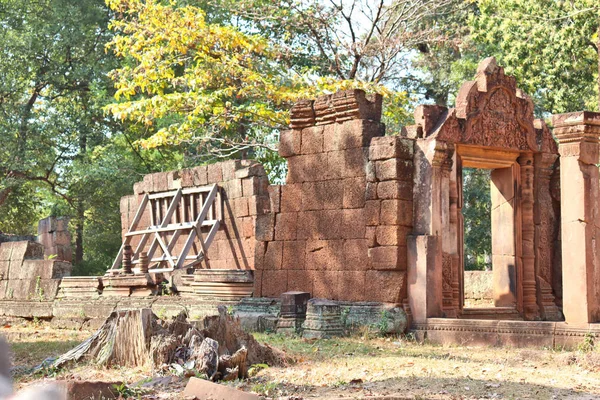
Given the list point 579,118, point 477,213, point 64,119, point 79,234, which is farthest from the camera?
point 79,234

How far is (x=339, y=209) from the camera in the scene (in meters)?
12.7

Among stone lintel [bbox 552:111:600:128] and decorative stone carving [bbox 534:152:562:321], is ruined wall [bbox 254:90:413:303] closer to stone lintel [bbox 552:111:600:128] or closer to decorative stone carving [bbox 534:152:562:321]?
stone lintel [bbox 552:111:600:128]

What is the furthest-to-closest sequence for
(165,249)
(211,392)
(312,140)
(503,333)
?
(165,249) → (312,140) → (503,333) → (211,392)

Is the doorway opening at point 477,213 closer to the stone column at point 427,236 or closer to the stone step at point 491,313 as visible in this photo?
the stone step at point 491,313

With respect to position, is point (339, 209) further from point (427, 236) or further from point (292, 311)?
point (292, 311)

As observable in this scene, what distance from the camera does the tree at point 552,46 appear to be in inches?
722

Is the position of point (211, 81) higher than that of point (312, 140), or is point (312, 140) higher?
point (211, 81)

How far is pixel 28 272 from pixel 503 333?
11.3m

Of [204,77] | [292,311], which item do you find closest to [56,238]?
[204,77]

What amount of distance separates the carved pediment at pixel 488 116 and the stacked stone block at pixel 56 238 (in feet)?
34.5

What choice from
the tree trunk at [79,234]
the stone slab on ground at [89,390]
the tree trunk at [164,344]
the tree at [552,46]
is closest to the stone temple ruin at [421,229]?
the tree trunk at [164,344]

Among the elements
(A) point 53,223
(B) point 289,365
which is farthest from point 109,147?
(B) point 289,365

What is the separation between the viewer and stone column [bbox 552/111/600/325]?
1006cm

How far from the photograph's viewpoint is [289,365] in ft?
28.1
